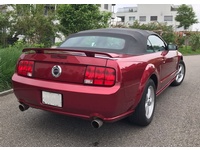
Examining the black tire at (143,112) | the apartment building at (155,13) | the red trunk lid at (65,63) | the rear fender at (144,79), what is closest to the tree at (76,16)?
the rear fender at (144,79)

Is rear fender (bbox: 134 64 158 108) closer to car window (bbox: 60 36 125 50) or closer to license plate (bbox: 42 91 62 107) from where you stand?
car window (bbox: 60 36 125 50)

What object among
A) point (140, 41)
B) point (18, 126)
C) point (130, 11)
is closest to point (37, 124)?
point (18, 126)

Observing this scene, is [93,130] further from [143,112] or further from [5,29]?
[5,29]

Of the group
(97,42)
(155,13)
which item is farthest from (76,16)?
(155,13)

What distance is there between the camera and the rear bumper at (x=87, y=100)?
2.40 m

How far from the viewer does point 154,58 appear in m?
3.48

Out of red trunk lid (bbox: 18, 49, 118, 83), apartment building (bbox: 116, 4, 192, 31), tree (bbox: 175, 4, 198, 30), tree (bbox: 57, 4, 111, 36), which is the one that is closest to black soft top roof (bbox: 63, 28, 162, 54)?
red trunk lid (bbox: 18, 49, 118, 83)

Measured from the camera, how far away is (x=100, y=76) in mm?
2445

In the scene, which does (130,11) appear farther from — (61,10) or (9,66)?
(9,66)

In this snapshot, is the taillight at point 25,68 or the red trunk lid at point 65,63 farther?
the taillight at point 25,68

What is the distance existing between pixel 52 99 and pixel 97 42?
1.34m

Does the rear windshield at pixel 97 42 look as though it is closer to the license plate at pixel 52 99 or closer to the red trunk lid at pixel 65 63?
the red trunk lid at pixel 65 63

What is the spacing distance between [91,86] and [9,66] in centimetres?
337

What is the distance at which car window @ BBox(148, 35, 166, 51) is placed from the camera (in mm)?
3893
